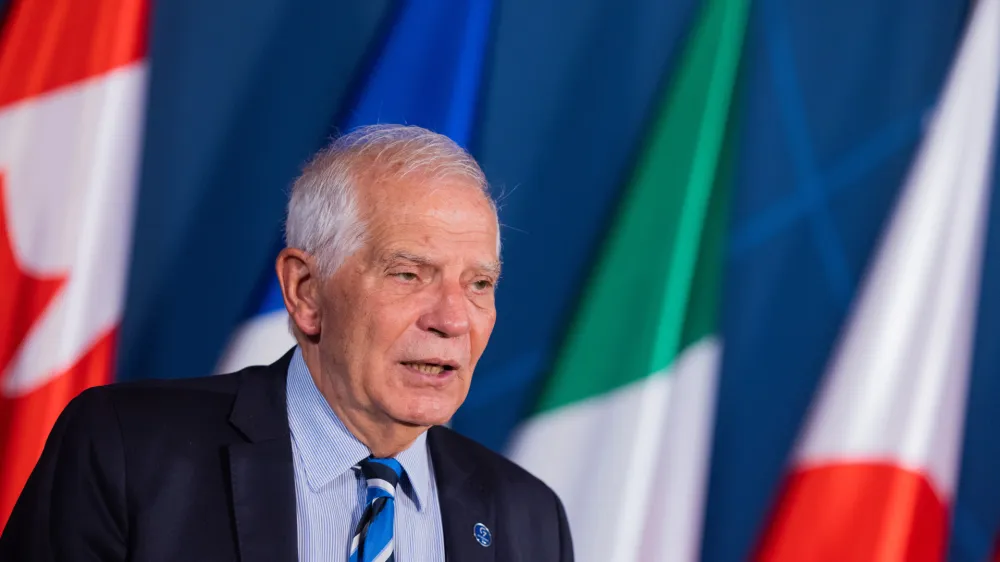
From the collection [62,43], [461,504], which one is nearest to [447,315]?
[461,504]

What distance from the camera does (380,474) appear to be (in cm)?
152

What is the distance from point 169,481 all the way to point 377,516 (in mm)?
283

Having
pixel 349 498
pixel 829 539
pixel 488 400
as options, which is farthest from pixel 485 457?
pixel 829 539

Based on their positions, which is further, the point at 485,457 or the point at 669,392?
the point at 669,392

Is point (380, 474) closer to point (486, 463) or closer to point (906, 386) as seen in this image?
point (486, 463)

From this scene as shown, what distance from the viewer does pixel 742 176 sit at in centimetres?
250

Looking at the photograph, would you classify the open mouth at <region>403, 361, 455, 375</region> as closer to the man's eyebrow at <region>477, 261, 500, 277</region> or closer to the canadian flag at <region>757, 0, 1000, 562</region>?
the man's eyebrow at <region>477, 261, 500, 277</region>

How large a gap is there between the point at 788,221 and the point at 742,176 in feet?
0.50

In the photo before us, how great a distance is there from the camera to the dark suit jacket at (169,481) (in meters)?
1.37

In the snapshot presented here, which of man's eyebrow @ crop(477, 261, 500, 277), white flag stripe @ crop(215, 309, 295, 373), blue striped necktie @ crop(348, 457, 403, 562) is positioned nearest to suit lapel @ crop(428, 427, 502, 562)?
blue striped necktie @ crop(348, 457, 403, 562)

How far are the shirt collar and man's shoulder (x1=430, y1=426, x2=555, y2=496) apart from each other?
135mm

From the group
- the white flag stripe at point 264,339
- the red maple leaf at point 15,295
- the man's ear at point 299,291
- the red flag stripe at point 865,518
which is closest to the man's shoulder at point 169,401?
the man's ear at point 299,291

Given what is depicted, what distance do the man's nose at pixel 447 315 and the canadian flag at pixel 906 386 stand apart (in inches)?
48.5

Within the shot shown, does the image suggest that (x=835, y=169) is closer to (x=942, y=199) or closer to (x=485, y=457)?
(x=942, y=199)
